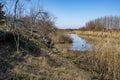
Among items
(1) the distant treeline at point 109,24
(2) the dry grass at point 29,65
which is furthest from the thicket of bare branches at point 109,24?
(2) the dry grass at point 29,65

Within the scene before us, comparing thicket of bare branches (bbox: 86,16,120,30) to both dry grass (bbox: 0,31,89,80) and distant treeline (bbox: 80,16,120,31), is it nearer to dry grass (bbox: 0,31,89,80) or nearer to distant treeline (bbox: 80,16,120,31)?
distant treeline (bbox: 80,16,120,31)

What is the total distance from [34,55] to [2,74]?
2.15 m

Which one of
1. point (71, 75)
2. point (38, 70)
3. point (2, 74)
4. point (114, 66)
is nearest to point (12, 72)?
point (2, 74)

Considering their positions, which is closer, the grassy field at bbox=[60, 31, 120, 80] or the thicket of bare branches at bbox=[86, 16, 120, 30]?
the grassy field at bbox=[60, 31, 120, 80]

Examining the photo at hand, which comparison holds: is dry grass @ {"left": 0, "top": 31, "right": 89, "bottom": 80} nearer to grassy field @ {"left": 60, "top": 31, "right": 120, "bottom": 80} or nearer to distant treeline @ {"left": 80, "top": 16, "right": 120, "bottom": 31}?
grassy field @ {"left": 60, "top": 31, "right": 120, "bottom": 80}

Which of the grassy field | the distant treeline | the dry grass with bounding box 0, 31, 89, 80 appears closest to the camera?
the dry grass with bounding box 0, 31, 89, 80

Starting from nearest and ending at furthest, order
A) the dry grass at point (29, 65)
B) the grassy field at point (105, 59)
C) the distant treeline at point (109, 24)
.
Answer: the dry grass at point (29, 65) < the grassy field at point (105, 59) < the distant treeline at point (109, 24)

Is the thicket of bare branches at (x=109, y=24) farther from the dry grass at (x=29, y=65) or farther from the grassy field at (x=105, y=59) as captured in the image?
the dry grass at (x=29, y=65)

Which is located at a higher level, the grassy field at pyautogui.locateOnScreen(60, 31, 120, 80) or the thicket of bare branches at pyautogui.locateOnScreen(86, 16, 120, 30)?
the thicket of bare branches at pyautogui.locateOnScreen(86, 16, 120, 30)

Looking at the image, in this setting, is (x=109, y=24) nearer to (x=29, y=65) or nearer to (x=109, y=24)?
(x=109, y=24)

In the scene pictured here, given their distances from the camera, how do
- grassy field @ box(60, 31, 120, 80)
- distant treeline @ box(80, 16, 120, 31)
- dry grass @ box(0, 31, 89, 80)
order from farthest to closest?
1. distant treeline @ box(80, 16, 120, 31)
2. grassy field @ box(60, 31, 120, 80)
3. dry grass @ box(0, 31, 89, 80)

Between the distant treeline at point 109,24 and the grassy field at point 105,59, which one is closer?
the grassy field at point 105,59

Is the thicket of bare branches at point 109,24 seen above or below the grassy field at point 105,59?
above

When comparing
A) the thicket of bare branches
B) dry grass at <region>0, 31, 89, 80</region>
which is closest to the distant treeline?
the thicket of bare branches
